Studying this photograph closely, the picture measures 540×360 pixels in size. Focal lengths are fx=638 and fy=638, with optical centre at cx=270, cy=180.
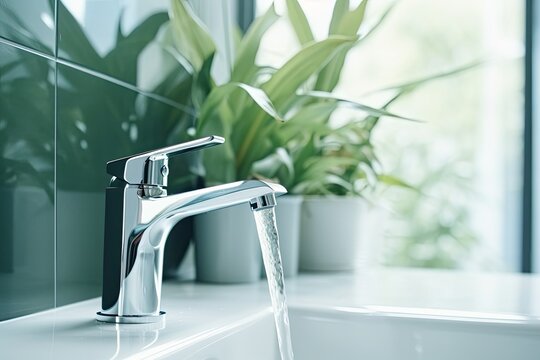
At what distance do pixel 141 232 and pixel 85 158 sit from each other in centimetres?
17

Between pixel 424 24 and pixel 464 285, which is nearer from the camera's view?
pixel 464 285

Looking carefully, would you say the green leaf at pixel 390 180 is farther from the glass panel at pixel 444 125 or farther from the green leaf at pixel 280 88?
the glass panel at pixel 444 125

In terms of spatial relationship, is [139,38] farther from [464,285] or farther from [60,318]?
[464,285]

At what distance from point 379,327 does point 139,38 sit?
511 mm

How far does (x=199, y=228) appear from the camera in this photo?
97cm

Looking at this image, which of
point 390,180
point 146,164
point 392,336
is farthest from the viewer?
point 390,180

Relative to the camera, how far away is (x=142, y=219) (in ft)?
2.16

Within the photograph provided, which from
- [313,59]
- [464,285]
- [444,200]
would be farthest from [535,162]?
[444,200]

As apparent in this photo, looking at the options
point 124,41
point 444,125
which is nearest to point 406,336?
point 124,41

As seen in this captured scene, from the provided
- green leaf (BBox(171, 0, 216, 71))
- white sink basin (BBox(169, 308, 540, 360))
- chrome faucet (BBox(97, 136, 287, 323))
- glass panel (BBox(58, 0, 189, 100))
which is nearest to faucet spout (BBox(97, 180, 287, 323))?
chrome faucet (BBox(97, 136, 287, 323))

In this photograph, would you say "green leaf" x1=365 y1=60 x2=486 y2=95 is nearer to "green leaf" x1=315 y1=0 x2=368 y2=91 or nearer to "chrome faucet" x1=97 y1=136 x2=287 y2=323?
"green leaf" x1=315 y1=0 x2=368 y2=91

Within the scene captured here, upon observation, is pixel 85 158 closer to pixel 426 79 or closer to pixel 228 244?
pixel 228 244

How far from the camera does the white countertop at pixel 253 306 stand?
56 cm

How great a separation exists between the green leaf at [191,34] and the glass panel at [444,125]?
1.00 m
